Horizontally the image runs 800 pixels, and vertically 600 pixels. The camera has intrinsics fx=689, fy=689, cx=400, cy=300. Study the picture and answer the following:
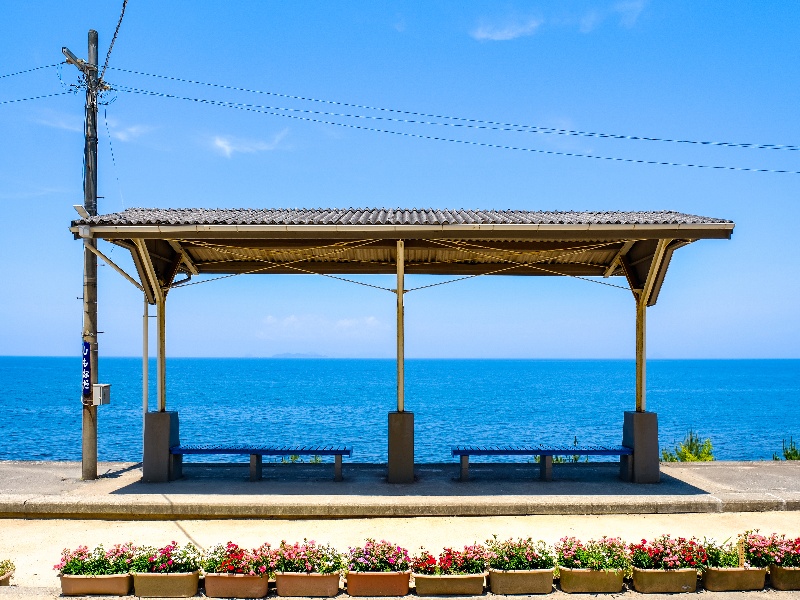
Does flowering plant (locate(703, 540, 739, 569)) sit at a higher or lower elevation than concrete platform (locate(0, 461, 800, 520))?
higher

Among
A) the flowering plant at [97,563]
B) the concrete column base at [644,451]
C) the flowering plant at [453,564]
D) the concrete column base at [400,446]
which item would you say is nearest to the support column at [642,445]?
the concrete column base at [644,451]

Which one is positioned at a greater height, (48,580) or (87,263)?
(87,263)

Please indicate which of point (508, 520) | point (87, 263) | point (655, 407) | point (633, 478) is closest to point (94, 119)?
point (87, 263)

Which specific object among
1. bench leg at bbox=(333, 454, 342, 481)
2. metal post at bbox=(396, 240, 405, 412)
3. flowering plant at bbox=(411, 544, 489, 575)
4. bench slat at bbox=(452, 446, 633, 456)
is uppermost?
metal post at bbox=(396, 240, 405, 412)

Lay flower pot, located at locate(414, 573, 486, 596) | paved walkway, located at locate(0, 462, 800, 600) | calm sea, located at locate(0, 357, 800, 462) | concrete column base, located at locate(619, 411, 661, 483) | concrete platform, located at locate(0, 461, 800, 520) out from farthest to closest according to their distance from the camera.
Answer: calm sea, located at locate(0, 357, 800, 462)
concrete column base, located at locate(619, 411, 661, 483)
concrete platform, located at locate(0, 461, 800, 520)
paved walkway, located at locate(0, 462, 800, 600)
flower pot, located at locate(414, 573, 486, 596)

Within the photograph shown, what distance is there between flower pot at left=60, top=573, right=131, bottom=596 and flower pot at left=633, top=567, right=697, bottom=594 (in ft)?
13.7

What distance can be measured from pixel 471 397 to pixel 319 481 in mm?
63421

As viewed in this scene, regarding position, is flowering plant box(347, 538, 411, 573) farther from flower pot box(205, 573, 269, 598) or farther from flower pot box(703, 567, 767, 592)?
flower pot box(703, 567, 767, 592)

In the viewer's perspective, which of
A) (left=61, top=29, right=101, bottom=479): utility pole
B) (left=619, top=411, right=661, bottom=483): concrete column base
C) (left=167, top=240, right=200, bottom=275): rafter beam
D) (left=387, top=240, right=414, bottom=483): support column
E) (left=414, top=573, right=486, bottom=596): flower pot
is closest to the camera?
(left=414, top=573, right=486, bottom=596): flower pot

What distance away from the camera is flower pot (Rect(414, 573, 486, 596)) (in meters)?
5.53

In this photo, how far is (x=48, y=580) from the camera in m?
6.02

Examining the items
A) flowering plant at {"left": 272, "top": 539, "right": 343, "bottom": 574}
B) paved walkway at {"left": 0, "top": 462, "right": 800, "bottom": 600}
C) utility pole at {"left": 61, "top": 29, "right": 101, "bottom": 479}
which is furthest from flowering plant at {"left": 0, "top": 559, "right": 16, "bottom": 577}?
utility pole at {"left": 61, "top": 29, "right": 101, "bottom": 479}

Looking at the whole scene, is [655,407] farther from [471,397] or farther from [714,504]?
[714,504]

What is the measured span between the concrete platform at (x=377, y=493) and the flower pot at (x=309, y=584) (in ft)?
8.58
